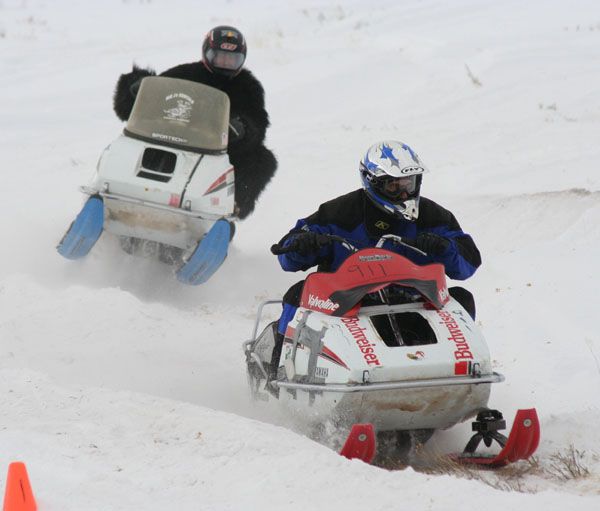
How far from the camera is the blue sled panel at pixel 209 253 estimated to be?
8.42m

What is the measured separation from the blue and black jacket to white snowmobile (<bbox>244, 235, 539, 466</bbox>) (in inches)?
7.5

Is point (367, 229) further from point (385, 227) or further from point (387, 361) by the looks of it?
point (387, 361)

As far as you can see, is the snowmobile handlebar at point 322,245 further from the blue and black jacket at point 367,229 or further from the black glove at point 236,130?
the black glove at point 236,130

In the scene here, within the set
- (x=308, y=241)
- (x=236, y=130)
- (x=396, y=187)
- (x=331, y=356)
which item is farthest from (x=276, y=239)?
(x=331, y=356)

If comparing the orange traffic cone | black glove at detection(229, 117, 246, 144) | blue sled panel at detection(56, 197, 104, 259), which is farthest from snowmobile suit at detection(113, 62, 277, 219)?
the orange traffic cone

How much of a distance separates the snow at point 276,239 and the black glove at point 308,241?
0.95 meters

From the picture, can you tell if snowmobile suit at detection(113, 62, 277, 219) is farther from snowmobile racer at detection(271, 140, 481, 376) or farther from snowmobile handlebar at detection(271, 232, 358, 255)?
snowmobile handlebar at detection(271, 232, 358, 255)

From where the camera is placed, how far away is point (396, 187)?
592cm

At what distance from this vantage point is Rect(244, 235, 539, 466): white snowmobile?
16.6ft

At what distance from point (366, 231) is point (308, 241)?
459mm

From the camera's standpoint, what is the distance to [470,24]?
19938 mm

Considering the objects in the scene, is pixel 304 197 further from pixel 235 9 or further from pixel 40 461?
pixel 235 9

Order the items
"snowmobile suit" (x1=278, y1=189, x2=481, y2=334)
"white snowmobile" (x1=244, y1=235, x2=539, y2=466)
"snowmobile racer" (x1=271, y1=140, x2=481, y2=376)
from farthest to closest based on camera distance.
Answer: "snowmobile suit" (x1=278, y1=189, x2=481, y2=334) → "snowmobile racer" (x1=271, y1=140, x2=481, y2=376) → "white snowmobile" (x1=244, y1=235, x2=539, y2=466)

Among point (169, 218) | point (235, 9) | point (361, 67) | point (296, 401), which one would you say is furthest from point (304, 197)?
point (235, 9)
